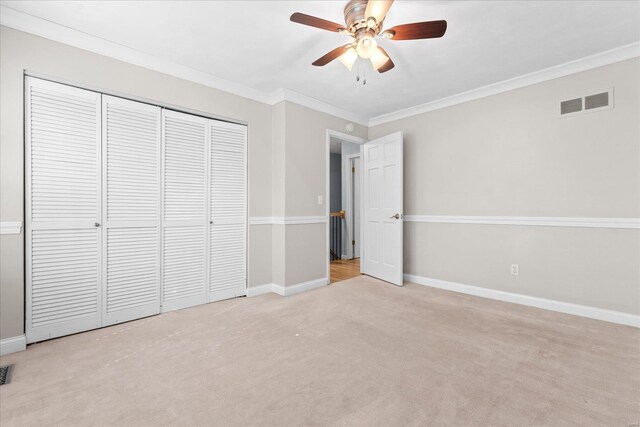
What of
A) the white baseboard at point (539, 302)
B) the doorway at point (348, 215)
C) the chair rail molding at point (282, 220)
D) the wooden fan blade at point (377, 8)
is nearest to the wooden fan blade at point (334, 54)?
the wooden fan blade at point (377, 8)

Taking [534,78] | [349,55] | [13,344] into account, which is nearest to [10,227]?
[13,344]

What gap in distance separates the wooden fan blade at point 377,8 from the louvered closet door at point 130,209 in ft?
7.32

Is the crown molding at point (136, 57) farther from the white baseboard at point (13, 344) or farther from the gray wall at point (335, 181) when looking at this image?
the gray wall at point (335, 181)

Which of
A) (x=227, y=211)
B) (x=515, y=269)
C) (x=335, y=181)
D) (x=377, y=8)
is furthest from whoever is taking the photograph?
(x=335, y=181)

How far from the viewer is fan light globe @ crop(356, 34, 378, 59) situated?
6.87 ft

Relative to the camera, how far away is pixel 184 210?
3.13 m

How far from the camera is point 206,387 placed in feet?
5.75

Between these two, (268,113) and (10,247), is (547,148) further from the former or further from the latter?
(10,247)

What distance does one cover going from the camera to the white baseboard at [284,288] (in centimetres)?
363

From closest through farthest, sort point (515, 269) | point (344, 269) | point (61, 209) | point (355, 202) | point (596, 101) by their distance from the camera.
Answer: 1. point (61, 209)
2. point (596, 101)
3. point (515, 269)
4. point (344, 269)
5. point (355, 202)

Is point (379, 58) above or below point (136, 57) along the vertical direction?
below

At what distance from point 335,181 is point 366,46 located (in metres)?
5.48

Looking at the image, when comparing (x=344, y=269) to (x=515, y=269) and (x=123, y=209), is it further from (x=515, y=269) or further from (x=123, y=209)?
(x=123, y=209)

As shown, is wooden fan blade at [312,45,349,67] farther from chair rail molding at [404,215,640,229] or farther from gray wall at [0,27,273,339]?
chair rail molding at [404,215,640,229]
